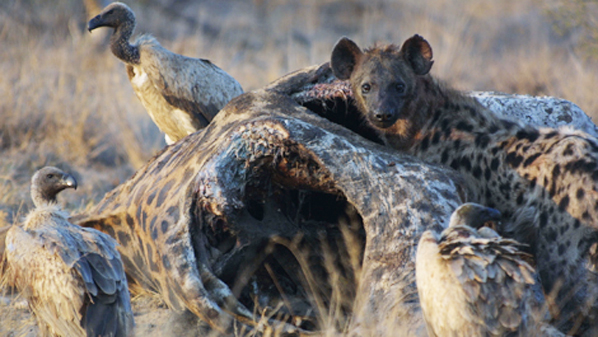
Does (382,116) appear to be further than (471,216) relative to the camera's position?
Yes

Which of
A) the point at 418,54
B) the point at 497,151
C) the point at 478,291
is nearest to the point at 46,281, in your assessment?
the point at 478,291

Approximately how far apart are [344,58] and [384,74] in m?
0.38

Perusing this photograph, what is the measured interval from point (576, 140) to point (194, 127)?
4.17m

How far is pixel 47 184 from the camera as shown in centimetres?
433

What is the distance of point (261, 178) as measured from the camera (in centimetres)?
357

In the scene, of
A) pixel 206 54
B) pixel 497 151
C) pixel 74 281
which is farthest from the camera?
pixel 206 54

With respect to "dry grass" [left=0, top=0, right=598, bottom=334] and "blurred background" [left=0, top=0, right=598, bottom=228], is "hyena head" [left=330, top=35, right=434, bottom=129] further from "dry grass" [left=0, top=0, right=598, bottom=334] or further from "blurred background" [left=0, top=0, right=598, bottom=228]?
"dry grass" [left=0, top=0, right=598, bottom=334]

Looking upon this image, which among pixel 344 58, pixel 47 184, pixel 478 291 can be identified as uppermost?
pixel 344 58

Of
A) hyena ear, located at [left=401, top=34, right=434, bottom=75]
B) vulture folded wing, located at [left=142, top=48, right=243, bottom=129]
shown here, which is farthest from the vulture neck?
hyena ear, located at [left=401, top=34, right=434, bottom=75]

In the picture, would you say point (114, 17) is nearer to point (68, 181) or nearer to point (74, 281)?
point (68, 181)

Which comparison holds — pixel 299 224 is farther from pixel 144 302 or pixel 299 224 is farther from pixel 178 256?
pixel 144 302

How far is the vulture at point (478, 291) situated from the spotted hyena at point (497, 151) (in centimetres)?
66

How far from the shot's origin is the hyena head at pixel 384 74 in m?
3.84

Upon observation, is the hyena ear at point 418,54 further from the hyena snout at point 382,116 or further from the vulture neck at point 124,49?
the vulture neck at point 124,49
